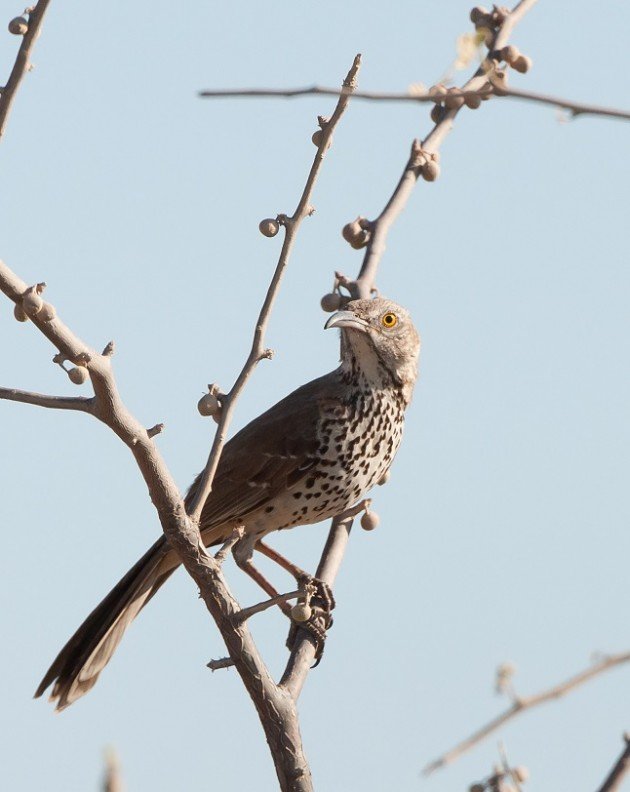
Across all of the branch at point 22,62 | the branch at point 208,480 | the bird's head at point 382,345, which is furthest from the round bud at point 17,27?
the bird's head at point 382,345

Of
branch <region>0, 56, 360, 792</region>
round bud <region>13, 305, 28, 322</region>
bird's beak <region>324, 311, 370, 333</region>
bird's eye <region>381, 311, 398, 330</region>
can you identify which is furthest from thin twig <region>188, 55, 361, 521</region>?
bird's eye <region>381, 311, 398, 330</region>

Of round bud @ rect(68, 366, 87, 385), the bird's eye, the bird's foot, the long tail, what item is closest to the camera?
round bud @ rect(68, 366, 87, 385)

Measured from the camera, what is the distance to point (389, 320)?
265 inches

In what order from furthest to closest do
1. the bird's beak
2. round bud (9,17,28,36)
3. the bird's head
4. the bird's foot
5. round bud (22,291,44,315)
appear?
the bird's head, the bird's beak, the bird's foot, round bud (9,17,28,36), round bud (22,291,44,315)

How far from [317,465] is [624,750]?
396cm

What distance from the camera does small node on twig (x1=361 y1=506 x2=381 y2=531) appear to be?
5.89 m

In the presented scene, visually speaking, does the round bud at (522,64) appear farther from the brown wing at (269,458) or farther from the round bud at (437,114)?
the brown wing at (269,458)

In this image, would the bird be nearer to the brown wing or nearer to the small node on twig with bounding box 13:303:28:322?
the brown wing

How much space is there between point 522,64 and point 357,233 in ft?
3.49

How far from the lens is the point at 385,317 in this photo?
6672 mm

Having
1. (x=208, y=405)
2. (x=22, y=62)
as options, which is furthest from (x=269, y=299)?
(x=22, y=62)

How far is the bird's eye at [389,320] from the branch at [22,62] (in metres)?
3.55

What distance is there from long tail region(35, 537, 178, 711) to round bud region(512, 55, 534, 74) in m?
2.66

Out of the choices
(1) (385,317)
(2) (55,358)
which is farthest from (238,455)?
(2) (55,358)
